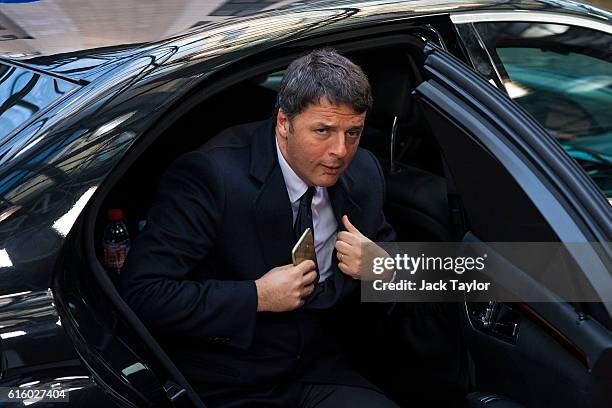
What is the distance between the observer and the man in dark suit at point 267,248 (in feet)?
7.23

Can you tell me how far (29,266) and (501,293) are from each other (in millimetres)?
1017

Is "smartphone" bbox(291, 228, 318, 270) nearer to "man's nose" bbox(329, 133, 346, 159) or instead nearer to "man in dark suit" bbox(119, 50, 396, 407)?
"man in dark suit" bbox(119, 50, 396, 407)

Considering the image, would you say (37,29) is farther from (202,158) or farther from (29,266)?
(29,266)

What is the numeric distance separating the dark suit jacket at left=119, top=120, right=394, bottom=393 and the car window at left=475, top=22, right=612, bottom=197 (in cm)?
55

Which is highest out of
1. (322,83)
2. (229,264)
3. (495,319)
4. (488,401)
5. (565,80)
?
(322,83)

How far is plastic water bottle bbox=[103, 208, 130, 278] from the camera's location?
2.48 m

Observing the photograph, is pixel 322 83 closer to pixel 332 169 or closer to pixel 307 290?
pixel 332 169

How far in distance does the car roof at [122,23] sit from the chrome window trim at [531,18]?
17mm

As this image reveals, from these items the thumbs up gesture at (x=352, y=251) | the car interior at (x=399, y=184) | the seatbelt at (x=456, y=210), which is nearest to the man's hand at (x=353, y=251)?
the thumbs up gesture at (x=352, y=251)

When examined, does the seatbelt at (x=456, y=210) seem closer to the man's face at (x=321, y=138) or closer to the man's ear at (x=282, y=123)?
the man's face at (x=321, y=138)

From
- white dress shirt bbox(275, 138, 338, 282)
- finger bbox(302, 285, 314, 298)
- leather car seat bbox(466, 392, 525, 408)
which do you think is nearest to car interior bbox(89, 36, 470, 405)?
leather car seat bbox(466, 392, 525, 408)

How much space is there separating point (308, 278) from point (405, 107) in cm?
78

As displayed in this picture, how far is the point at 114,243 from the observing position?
2.51m

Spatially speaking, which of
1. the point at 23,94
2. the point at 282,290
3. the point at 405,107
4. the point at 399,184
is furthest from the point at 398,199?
the point at 23,94
